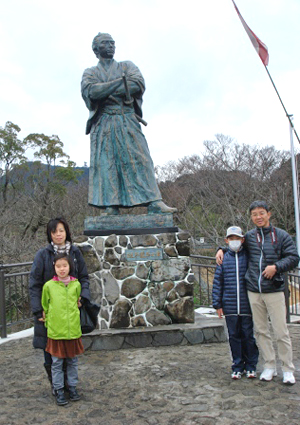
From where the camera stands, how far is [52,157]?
24922 mm

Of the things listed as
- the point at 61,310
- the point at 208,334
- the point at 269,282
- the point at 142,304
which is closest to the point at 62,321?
the point at 61,310

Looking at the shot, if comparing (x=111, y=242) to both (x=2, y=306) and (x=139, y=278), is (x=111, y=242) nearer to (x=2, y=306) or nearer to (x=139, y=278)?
(x=139, y=278)

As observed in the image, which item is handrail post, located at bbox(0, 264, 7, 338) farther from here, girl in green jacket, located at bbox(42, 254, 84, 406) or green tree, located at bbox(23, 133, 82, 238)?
green tree, located at bbox(23, 133, 82, 238)

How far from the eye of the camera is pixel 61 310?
11.2 feet

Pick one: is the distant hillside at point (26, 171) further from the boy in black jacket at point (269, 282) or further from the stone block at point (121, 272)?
the boy in black jacket at point (269, 282)

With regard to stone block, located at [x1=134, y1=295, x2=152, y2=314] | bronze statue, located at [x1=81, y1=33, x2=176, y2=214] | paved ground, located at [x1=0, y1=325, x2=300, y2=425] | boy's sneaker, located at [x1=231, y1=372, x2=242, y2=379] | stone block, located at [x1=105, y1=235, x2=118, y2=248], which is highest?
bronze statue, located at [x1=81, y1=33, x2=176, y2=214]

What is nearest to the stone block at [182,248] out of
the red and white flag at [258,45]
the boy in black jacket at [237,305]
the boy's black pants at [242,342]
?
the boy in black jacket at [237,305]

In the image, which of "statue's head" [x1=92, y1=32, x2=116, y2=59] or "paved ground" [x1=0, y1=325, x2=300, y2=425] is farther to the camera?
"statue's head" [x1=92, y1=32, x2=116, y2=59]

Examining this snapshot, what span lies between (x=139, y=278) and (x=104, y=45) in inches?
137

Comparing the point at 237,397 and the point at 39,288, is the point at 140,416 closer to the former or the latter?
the point at 237,397

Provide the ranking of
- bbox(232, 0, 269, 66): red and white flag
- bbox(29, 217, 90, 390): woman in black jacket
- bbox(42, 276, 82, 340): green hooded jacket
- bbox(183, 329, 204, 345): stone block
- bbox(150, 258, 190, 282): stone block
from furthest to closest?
bbox(232, 0, 269, 66): red and white flag → bbox(150, 258, 190, 282): stone block → bbox(183, 329, 204, 345): stone block → bbox(29, 217, 90, 390): woman in black jacket → bbox(42, 276, 82, 340): green hooded jacket

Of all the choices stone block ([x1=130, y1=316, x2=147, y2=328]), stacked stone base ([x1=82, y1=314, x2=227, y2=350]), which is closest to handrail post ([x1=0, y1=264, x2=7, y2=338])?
stacked stone base ([x1=82, y1=314, x2=227, y2=350])

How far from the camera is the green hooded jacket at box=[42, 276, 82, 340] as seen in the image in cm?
341

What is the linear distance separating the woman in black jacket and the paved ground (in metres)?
0.47
